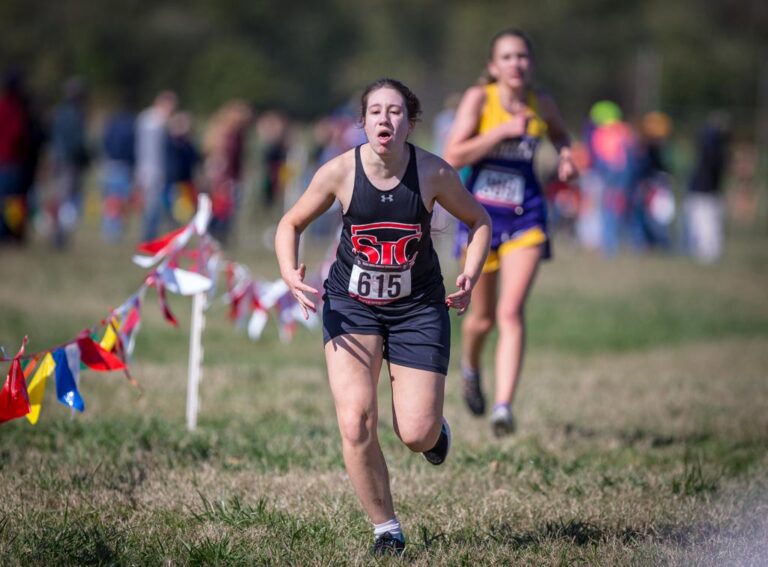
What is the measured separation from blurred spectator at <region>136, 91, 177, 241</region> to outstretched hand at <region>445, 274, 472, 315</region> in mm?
13548

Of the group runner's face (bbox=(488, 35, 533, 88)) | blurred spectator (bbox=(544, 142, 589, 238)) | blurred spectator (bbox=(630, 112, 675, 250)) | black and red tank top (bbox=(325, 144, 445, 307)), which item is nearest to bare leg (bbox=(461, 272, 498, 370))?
runner's face (bbox=(488, 35, 533, 88))

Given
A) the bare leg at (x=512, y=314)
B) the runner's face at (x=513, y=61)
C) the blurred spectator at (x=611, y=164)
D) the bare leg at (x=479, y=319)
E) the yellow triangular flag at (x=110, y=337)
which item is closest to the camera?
the yellow triangular flag at (x=110, y=337)

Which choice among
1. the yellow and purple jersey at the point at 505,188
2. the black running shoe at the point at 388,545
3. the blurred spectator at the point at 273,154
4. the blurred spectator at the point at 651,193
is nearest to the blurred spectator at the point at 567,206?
the blurred spectator at the point at 651,193

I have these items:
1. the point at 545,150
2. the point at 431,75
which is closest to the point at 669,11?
the point at 431,75

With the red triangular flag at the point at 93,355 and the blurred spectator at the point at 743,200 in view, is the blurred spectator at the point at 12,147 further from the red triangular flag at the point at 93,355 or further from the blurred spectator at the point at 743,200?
the blurred spectator at the point at 743,200

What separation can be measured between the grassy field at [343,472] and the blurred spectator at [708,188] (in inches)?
353

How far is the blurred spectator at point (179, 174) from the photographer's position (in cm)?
1794

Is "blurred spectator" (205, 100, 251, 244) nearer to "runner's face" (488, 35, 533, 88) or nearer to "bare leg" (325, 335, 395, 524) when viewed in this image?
"runner's face" (488, 35, 533, 88)

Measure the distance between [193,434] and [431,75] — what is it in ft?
138

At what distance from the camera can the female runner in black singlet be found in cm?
456

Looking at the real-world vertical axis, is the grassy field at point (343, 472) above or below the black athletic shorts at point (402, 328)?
below

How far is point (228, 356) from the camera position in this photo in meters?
10.1

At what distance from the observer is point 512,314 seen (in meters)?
6.87

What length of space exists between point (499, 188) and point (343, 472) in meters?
1.99
